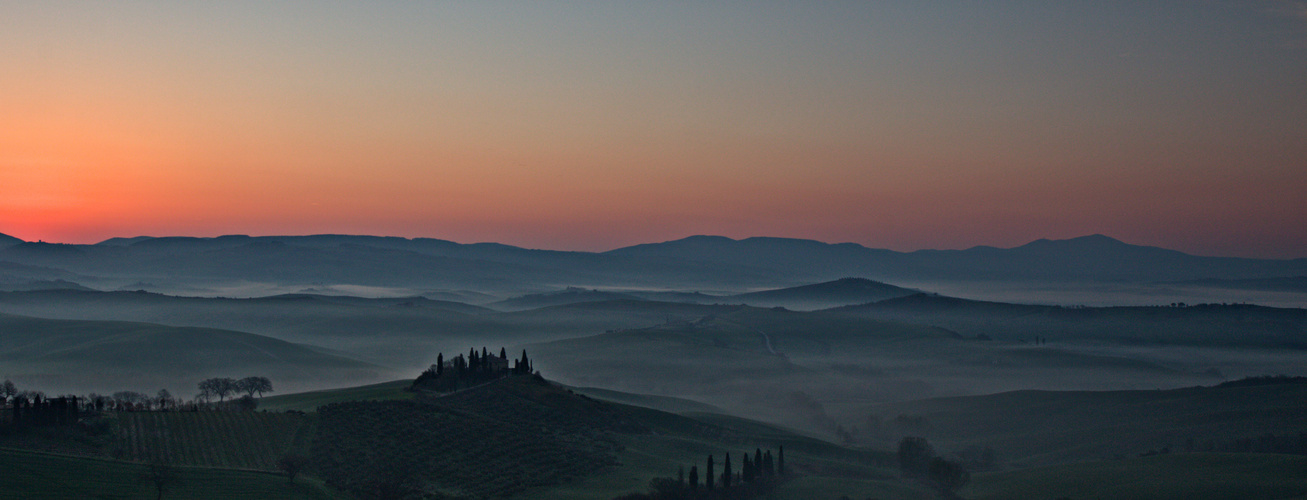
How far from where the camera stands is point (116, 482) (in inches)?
2286

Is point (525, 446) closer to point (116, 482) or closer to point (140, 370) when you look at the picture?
point (116, 482)

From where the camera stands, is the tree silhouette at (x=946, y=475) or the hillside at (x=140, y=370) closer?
the tree silhouette at (x=946, y=475)

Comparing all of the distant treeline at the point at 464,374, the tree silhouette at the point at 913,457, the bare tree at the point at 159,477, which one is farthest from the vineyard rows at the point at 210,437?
the tree silhouette at the point at 913,457

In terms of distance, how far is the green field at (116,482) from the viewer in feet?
181

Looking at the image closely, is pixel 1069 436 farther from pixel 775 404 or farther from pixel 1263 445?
pixel 775 404

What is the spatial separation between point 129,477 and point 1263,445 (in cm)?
10436

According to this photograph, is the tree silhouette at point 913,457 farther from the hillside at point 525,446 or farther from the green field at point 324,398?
the green field at point 324,398

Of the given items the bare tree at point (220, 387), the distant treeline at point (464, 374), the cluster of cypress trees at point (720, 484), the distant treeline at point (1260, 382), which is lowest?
the cluster of cypress trees at point (720, 484)

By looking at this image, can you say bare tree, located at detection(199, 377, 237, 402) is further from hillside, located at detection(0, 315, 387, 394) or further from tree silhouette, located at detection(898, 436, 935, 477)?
tree silhouette, located at detection(898, 436, 935, 477)

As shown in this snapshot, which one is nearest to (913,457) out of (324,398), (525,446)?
(525,446)

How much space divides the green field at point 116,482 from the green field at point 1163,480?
167 ft

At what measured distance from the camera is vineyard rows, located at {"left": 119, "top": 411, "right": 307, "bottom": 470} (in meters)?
68.2

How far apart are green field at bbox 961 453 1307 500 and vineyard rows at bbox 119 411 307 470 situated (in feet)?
172

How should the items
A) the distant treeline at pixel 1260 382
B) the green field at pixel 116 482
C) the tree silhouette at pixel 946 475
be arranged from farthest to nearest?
1. the distant treeline at pixel 1260 382
2. the tree silhouette at pixel 946 475
3. the green field at pixel 116 482
